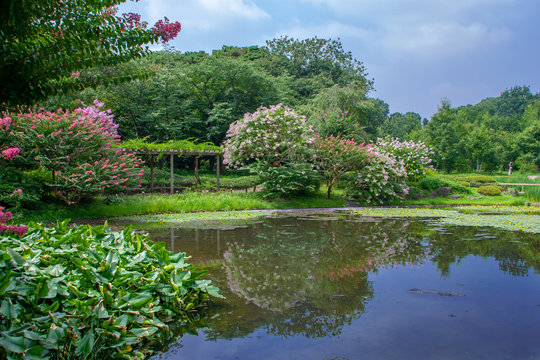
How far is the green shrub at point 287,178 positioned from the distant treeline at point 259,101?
465 centimetres

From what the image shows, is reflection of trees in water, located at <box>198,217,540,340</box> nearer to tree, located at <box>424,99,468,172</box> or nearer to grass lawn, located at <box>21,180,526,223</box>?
grass lawn, located at <box>21,180,526,223</box>

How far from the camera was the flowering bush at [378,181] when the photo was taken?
1669 cm

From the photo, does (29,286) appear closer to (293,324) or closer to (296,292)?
(293,324)

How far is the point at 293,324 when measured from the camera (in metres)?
3.89

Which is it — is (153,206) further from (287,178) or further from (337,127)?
(337,127)

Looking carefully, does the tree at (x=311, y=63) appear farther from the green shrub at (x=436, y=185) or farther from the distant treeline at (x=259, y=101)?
the green shrub at (x=436, y=185)

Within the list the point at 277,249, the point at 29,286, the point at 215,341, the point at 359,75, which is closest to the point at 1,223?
the point at 29,286

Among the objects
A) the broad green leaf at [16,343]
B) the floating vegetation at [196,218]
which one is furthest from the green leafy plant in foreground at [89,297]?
the floating vegetation at [196,218]

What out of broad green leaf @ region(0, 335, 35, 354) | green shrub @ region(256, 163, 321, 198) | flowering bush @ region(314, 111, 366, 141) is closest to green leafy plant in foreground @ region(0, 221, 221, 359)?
broad green leaf @ region(0, 335, 35, 354)

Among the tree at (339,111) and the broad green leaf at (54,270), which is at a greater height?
the tree at (339,111)

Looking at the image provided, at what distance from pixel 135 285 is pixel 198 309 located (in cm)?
84


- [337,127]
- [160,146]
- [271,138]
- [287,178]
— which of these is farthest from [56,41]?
[337,127]

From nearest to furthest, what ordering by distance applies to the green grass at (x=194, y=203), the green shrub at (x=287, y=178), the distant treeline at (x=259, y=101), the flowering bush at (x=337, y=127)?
the green grass at (x=194, y=203) < the green shrub at (x=287, y=178) < the flowering bush at (x=337, y=127) < the distant treeline at (x=259, y=101)

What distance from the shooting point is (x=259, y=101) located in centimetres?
2970
